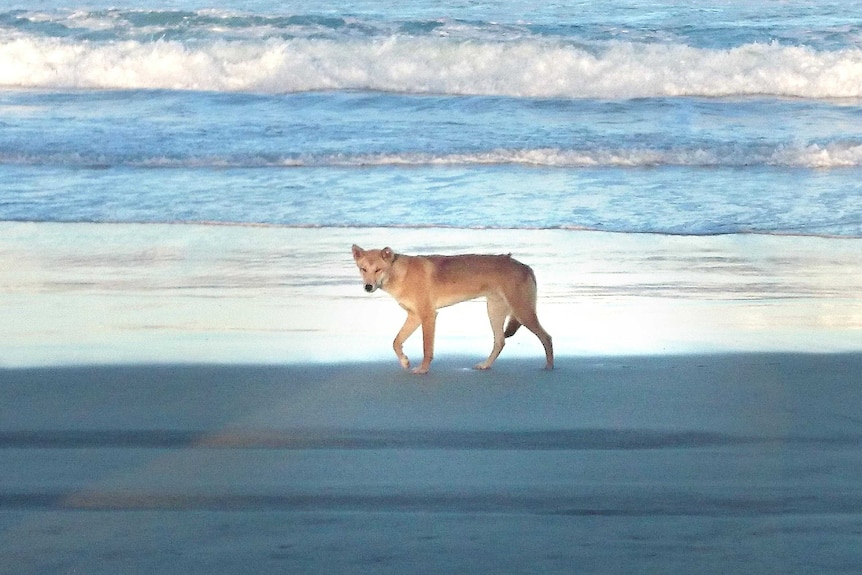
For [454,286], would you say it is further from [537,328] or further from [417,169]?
[417,169]

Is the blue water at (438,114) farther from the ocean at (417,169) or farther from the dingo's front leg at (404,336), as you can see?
the dingo's front leg at (404,336)

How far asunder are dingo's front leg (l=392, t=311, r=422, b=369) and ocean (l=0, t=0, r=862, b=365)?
0.24m

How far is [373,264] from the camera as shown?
5855mm

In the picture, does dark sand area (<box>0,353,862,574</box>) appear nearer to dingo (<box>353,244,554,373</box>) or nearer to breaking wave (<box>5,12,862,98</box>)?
dingo (<box>353,244,554,373</box>)

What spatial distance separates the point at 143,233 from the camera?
31.0 ft

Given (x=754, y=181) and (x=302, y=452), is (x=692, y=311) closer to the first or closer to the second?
(x=302, y=452)

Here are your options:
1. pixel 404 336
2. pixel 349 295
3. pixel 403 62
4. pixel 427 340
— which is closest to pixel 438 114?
pixel 403 62

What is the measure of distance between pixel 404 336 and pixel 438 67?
44.1 feet

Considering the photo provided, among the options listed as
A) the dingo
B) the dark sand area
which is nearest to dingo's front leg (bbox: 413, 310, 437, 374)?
the dingo

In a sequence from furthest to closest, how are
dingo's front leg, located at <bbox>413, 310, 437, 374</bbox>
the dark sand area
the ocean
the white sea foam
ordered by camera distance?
1. the white sea foam
2. the ocean
3. dingo's front leg, located at <bbox>413, 310, 437, 374</bbox>
4. the dark sand area

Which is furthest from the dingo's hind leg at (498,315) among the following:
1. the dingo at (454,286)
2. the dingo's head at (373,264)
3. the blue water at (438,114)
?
the blue water at (438,114)

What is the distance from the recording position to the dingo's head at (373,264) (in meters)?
5.85

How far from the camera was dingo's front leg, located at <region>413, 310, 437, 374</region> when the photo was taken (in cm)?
584

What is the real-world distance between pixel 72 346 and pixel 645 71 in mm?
13578
